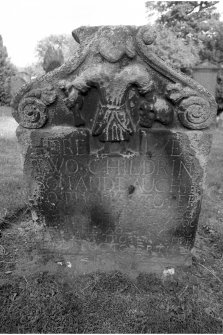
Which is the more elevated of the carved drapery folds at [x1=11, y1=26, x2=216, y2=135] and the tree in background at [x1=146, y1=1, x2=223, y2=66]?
the tree in background at [x1=146, y1=1, x2=223, y2=66]

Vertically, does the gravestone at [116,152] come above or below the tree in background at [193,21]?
below

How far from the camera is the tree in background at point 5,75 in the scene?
20.0 metres

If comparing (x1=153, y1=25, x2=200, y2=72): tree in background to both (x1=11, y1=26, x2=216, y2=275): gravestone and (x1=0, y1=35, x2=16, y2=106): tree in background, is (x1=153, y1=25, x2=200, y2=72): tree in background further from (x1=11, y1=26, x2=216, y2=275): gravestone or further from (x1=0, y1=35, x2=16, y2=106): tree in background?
(x1=11, y1=26, x2=216, y2=275): gravestone

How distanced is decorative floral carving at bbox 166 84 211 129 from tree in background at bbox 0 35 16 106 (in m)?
18.9

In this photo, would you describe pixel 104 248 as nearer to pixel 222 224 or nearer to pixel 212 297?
pixel 212 297

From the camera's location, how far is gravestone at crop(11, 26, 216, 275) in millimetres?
2389

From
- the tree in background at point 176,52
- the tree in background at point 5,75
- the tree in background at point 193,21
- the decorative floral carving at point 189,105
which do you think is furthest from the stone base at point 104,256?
the tree in background at point 193,21

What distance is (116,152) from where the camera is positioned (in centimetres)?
262

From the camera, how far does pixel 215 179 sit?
544 centimetres

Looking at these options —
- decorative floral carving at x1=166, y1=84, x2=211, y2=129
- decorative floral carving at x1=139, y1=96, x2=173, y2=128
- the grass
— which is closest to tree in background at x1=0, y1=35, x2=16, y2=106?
the grass

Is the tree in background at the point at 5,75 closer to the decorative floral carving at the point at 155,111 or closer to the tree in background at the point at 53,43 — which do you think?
the decorative floral carving at the point at 155,111

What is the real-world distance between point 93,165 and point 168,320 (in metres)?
1.48


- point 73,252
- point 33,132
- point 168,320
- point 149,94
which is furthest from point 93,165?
point 168,320

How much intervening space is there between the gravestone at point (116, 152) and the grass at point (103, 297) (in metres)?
0.21
